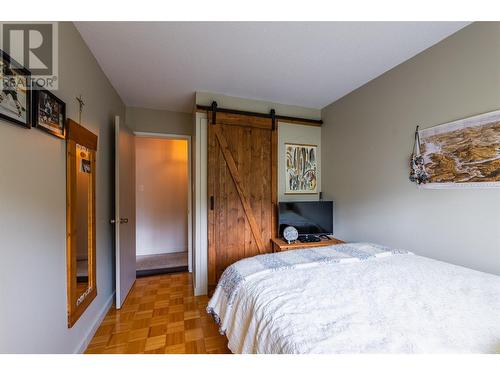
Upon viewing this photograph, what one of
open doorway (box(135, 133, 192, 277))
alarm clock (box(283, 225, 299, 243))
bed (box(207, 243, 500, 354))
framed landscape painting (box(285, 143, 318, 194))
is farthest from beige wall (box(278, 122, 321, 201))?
open doorway (box(135, 133, 192, 277))

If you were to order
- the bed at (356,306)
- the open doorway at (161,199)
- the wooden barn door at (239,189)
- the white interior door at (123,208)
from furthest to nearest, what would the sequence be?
the open doorway at (161,199) < the wooden barn door at (239,189) < the white interior door at (123,208) < the bed at (356,306)

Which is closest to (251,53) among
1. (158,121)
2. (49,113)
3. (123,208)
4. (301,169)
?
(49,113)

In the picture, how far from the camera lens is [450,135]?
162cm

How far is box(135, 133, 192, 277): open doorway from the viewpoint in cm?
393

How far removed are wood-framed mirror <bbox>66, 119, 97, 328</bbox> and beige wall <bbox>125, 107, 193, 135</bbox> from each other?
4.01 ft

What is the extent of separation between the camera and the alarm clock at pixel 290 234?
8.11 feet

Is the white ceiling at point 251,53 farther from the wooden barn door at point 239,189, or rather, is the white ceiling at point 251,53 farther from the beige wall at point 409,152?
the wooden barn door at point 239,189

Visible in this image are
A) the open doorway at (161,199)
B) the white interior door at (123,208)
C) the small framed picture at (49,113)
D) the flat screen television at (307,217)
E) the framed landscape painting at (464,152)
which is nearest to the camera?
the small framed picture at (49,113)

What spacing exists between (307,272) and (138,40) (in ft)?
6.97

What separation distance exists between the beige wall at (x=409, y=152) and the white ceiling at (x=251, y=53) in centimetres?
17

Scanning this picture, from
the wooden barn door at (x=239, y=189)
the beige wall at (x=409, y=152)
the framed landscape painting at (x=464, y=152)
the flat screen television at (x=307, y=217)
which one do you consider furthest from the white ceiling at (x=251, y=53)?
the flat screen television at (x=307, y=217)

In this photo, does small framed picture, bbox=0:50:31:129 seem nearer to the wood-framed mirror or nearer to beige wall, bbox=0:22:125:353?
beige wall, bbox=0:22:125:353

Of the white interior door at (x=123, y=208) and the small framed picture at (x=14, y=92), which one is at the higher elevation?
the small framed picture at (x=14, y=92)
